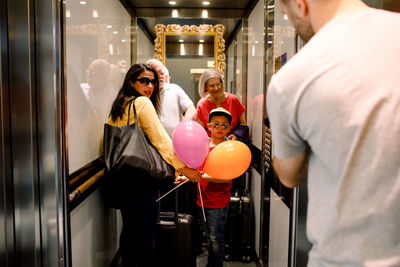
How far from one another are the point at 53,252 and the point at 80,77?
93 cm

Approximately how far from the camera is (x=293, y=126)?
0.66 meters

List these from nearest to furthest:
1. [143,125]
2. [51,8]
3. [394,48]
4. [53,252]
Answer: [394,48] → [51,8] → [53,252] → [143,125]

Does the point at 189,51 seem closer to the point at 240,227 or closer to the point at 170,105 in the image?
the point at 170,105

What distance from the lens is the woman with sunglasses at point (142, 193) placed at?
74.7 inches

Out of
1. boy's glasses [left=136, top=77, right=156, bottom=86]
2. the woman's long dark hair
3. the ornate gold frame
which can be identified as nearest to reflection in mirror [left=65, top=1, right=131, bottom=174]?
the woman's long dark hair

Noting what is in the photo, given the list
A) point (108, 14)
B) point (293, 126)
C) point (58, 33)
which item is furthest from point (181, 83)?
point (293, 126)

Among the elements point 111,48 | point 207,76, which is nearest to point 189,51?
point 207,76

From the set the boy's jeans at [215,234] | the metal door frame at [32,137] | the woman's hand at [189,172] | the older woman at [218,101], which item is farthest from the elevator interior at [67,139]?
the woman's hand at [189,172]

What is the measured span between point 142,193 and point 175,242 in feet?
1.70

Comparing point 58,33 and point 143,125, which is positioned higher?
point 58,33

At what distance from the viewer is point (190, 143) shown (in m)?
1.75

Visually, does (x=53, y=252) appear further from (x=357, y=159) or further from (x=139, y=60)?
(x=139, y=60)

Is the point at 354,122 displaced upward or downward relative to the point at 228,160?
upward

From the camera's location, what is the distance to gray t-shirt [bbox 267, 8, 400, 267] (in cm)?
59
